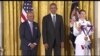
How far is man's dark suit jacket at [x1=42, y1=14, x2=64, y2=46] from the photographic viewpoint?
777 cm

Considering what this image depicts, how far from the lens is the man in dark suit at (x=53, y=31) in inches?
306

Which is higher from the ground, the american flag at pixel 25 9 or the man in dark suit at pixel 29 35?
the american flag at pixel 25 9

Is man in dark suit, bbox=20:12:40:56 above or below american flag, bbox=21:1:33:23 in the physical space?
below

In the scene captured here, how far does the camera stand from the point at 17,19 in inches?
337

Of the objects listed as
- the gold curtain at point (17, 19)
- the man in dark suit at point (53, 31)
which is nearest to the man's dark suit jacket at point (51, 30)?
the man in dark suit at point (53, 31)

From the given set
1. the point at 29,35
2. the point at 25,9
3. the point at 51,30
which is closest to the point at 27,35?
the point at 29,35

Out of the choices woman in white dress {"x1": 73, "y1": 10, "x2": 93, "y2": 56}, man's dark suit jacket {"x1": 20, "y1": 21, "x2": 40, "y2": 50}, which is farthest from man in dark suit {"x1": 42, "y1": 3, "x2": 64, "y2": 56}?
woman in white dress {"x1": 73, "y1": 10, "x2": 93, "y2": 56}

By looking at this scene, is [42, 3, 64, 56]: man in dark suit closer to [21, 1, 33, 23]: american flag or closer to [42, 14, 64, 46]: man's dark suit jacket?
[42, 14, 64, 46]: man's dark suit jacket

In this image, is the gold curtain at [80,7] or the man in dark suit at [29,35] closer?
the man in dark suit at [29,35]

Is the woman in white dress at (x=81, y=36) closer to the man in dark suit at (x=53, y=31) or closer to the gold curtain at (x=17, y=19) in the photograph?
the man in dark suit at (x=53, y=31)

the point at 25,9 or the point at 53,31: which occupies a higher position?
the point at 25,9

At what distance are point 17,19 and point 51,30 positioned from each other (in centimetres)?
118

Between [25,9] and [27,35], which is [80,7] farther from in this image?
[27,35]

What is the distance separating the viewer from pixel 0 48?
8406 millimetres
